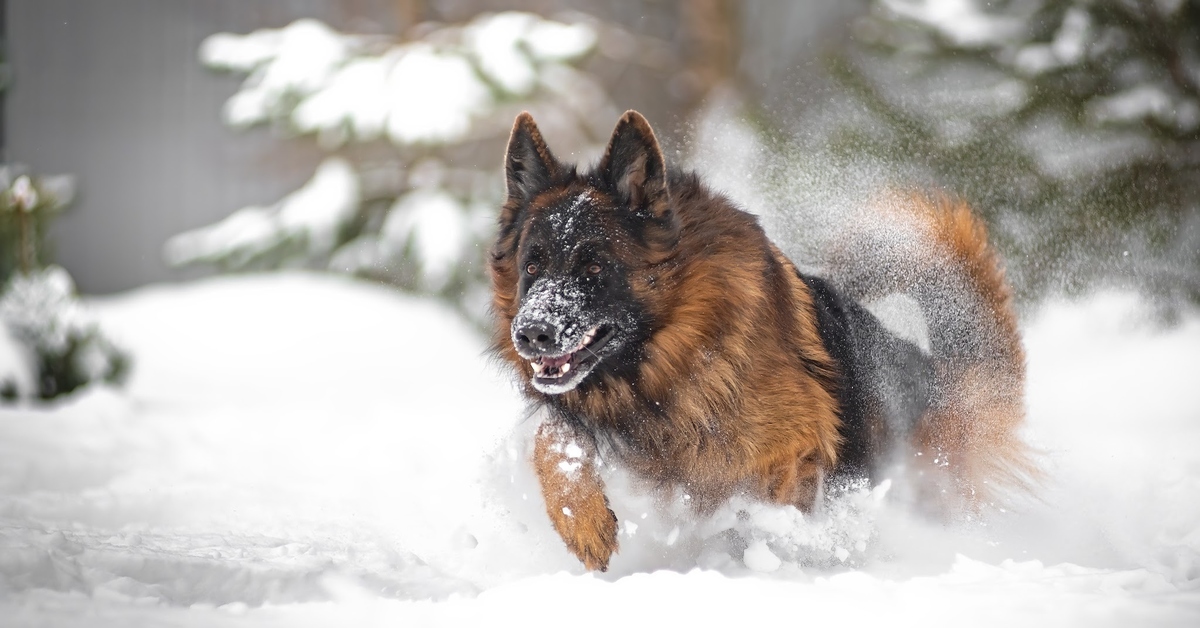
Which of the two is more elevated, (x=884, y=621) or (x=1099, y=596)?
(x=1099, y=596)

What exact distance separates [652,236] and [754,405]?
2.08 feet

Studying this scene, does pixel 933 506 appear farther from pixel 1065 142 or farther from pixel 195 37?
pixel 195 37

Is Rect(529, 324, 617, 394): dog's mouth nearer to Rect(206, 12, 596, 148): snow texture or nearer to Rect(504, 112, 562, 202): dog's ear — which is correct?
Rect(504, 112, 562, 202): dog's ear

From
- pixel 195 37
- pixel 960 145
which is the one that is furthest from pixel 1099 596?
pixel 195 37

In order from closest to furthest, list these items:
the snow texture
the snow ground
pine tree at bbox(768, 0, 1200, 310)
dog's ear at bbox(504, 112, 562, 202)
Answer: the snow ground → dog's ear at bbox(504, 112, 562, 202) → pine tree at bbox(768, 0, 1200, 310) → the snow texture

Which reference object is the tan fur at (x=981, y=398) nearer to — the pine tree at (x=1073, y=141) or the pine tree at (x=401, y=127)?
the pine tree at (x=1073, y=141)

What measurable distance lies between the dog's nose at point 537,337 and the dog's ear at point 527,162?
683mm

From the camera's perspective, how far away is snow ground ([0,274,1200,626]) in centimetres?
225

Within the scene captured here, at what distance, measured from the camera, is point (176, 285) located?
1081 cm

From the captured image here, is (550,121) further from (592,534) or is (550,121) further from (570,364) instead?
(592,534)

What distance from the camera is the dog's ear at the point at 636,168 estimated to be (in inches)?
116

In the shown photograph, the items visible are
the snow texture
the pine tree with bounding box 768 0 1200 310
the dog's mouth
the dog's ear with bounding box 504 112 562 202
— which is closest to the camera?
the dog's mouth

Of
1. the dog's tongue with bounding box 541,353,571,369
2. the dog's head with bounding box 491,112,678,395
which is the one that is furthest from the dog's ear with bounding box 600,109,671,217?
the dog's tongue with bounding box 541,353,571,369

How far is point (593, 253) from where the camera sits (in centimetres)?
295
